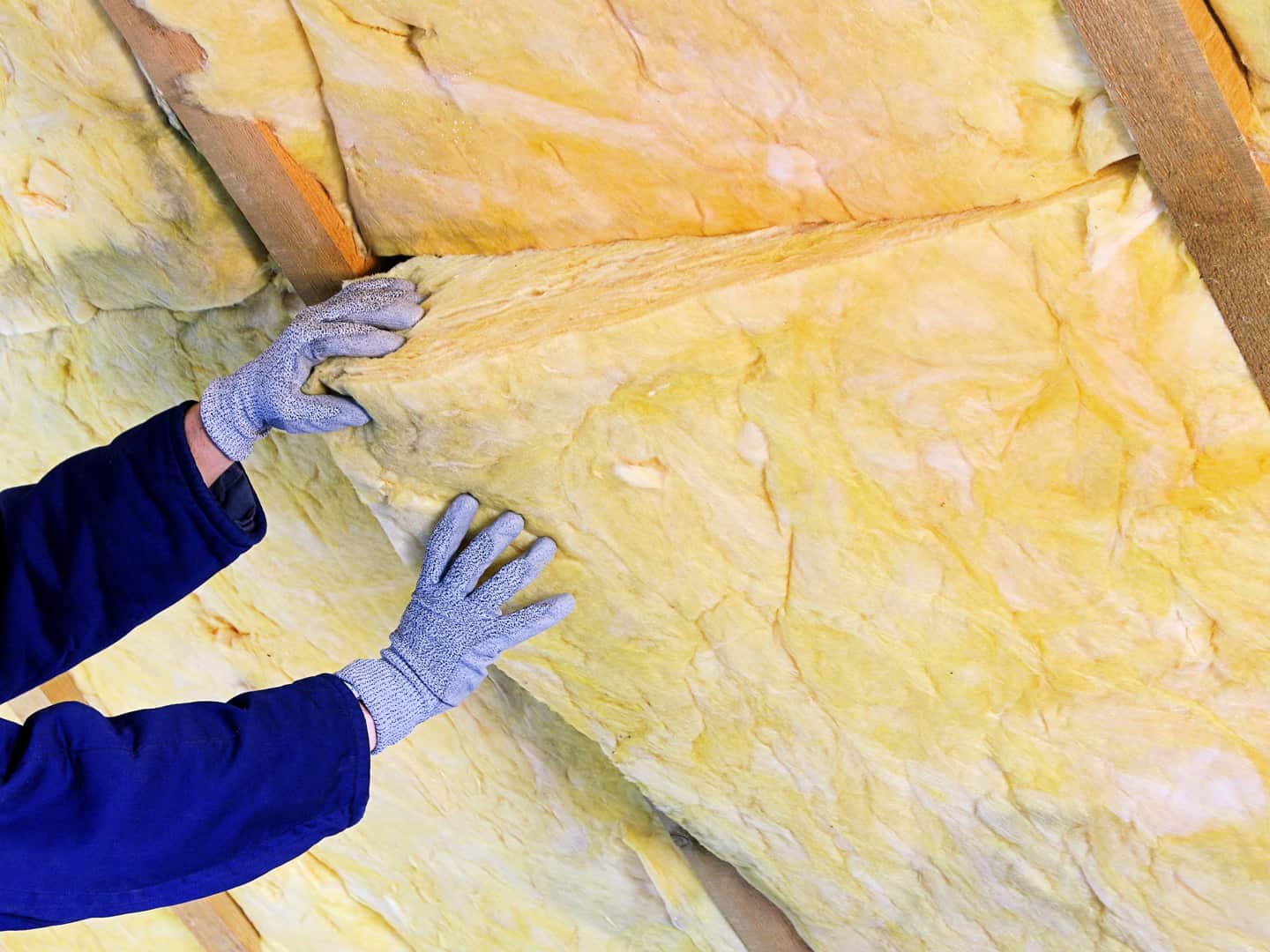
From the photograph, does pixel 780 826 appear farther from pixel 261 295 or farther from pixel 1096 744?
pixel 261 295

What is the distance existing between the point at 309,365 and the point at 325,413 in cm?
8

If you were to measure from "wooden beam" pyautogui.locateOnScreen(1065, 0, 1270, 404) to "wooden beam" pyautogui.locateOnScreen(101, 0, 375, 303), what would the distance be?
1.13m

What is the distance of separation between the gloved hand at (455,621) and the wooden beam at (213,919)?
1.77 metres

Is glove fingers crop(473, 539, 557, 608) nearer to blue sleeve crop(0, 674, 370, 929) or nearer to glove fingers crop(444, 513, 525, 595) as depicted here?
glove fingers crop(444, 513, 525, 595)

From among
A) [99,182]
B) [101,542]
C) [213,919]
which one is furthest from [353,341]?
[213,919]


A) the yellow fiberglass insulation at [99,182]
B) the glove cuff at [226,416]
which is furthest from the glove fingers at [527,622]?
the yellow fiberglass insulation at [99,182]

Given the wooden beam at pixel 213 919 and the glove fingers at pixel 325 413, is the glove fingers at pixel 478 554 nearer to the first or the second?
the glove fingers at pixel 325 413

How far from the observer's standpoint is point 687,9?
1275mm

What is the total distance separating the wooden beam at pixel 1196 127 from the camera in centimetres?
99

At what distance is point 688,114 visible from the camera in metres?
1.37

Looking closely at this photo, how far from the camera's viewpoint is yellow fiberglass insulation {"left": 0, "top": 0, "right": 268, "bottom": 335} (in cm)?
160

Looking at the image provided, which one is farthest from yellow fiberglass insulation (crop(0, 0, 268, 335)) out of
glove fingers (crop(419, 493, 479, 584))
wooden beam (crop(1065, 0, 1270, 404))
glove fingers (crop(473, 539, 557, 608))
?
wooden beam (crop(1065, 0, 1270, 404))

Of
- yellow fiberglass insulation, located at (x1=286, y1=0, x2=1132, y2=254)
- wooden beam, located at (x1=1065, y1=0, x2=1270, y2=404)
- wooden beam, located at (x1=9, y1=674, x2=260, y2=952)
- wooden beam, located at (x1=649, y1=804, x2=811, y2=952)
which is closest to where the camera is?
wooden beam, located at (x1=1065, y1=0, x2=1270, y2=404)

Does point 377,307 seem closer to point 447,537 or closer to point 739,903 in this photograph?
point 447,537
